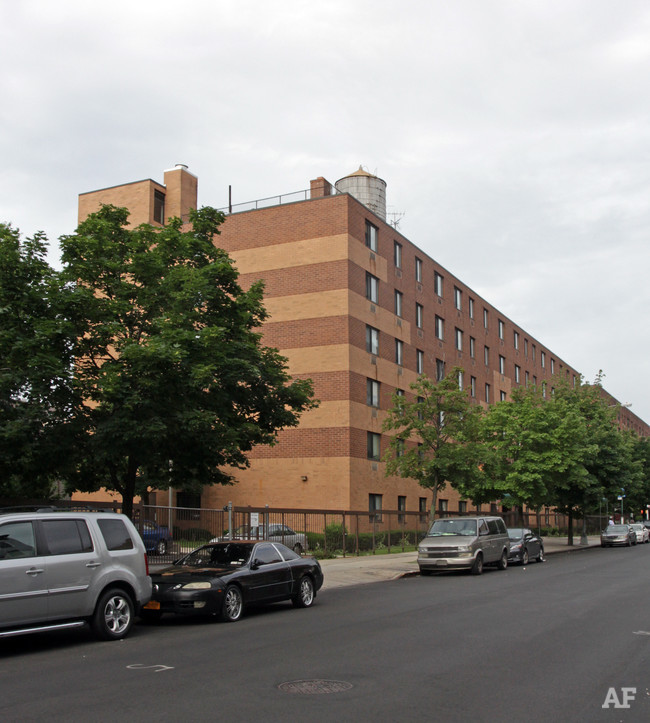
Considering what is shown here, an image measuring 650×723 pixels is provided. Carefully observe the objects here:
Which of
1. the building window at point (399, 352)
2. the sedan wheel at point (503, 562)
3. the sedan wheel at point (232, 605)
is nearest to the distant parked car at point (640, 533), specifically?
the building window at point (399, 352)

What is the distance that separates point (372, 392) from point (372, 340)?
2.72 metres

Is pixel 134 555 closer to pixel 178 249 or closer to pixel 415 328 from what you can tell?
pixel 178 249

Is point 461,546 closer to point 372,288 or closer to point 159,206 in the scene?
point 372,288

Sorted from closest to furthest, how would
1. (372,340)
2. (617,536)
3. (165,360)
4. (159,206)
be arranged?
(165,360) → (372,340) → (159,206) → (617,536)

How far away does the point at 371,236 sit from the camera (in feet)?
140

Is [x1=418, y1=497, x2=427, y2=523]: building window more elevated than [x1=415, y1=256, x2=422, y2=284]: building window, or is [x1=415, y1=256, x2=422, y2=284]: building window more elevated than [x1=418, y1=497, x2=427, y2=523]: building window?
[x1=415, y1=256, x2=422, y2=284]: building window

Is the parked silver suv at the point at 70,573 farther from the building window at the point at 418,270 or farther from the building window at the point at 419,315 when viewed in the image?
the building window at the point at 418,270

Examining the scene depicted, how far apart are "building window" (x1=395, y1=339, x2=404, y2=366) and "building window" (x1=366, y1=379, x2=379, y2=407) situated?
123 inches

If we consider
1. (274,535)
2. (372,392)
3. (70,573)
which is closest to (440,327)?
(372,392)

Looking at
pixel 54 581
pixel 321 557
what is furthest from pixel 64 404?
pixel 321 557

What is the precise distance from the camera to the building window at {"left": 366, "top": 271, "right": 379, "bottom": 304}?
4150 centimetres

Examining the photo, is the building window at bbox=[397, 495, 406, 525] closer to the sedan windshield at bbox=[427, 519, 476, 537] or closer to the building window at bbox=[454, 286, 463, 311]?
the building window at bbox=[454, 286, 463, 311]

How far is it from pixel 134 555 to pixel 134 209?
3554 centimetres

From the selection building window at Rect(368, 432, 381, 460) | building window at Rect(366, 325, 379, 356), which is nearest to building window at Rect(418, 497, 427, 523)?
building window at Rect(368, 432, 381, 460)
